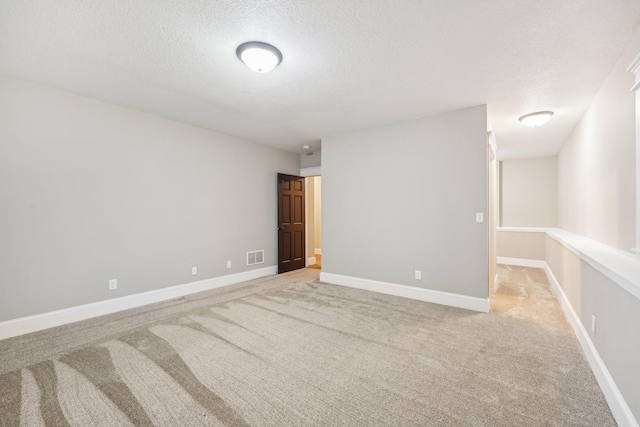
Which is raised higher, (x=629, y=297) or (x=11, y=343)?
(x=629, y=297)

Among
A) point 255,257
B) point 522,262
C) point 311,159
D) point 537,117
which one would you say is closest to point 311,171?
point 311,159

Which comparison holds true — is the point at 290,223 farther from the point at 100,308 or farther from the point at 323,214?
the point at 100,308

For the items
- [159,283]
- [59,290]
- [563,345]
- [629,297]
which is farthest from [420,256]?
[59,290]

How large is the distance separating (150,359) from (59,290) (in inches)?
69.3

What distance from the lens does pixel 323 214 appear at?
514cm

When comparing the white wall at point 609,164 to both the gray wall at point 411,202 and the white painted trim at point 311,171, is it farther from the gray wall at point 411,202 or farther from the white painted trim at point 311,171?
the white painted trim at point 311,171

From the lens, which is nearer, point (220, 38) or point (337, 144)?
point (220, 38)

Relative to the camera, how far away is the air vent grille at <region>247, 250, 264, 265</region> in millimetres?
5285

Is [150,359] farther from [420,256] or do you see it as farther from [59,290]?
[420,256]

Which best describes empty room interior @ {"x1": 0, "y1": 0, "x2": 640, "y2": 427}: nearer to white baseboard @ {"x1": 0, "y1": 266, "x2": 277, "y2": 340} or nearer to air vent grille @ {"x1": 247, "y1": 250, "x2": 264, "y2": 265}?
white baseboard @ {"x1": 0, "y1": 266, "x2": 277, "y2": 340}

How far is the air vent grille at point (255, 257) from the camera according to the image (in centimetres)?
529

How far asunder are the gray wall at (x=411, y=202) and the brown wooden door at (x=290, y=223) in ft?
3.95

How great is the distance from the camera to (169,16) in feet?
6.48

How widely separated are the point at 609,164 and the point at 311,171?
4.79 m
